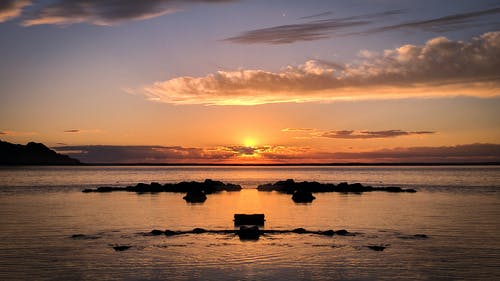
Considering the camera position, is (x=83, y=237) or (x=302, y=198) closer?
(x=83, y=237)

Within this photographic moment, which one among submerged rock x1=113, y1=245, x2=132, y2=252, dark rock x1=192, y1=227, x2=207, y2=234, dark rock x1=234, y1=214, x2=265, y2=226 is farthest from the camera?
dark rock x1=234, y1=214, x2=265, y2=226

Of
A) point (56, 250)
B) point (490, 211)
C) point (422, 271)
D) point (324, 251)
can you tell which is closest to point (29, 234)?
point (56, 250)

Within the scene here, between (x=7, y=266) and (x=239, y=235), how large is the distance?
60.2 ft

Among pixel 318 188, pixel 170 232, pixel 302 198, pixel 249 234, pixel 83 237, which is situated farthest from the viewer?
pixel 318 188

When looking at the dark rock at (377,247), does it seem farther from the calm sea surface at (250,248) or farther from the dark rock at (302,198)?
the dark rock at (302,198)

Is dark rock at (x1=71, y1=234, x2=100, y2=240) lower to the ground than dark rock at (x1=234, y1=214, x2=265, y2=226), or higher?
lower

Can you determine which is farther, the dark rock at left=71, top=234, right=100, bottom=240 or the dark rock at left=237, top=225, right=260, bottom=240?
the dark rock at left=71, top=234, right=100, bottom=240

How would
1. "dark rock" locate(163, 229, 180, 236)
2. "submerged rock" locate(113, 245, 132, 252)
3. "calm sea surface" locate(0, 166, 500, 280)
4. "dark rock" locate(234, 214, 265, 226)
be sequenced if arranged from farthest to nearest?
"dark rock" locate(234, 214, 265, 226) → "dark rock" locate(163, 229, 180, 236) → "submerged rock" locate(113, 245, 132, 252) → "calm sea surface" locate(0, 166, 500, 280)

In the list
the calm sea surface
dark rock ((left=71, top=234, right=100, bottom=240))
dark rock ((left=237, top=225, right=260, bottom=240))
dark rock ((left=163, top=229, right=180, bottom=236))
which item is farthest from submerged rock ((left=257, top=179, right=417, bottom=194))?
dark rock ((left=71, top=234, right=100, bottom=240))

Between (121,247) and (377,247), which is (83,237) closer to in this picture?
(121,247)

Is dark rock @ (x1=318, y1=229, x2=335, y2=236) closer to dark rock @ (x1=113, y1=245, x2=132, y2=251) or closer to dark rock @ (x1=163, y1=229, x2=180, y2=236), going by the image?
dark rock @ (x1=163, y1=229, x2=180, y2=236)

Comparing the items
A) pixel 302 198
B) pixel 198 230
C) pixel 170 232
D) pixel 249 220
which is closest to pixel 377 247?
pixel 198 230

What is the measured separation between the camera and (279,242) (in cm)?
3984

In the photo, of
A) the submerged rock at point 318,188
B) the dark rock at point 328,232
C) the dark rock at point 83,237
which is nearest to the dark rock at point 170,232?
the dark rock at point 83,237
